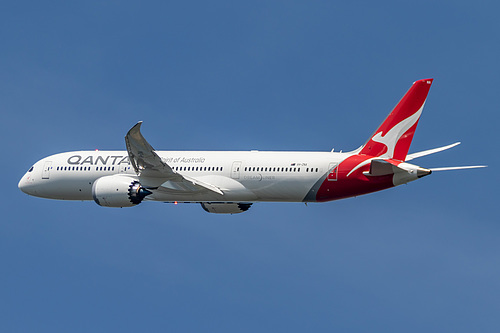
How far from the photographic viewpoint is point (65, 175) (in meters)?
62.3

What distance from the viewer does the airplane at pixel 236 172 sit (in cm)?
5528

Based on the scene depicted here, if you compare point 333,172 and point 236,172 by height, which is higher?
point 236,172

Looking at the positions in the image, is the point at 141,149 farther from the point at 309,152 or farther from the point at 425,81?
the point at 425,81

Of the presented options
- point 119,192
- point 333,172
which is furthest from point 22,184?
point 333,172

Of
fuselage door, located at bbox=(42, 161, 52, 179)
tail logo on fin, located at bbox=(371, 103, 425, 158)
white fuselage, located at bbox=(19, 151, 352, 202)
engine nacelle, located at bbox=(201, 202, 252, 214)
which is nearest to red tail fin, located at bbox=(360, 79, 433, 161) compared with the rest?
tail logo on fin, located at bbox=(371, 103, 425, 158)

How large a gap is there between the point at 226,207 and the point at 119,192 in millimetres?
7976

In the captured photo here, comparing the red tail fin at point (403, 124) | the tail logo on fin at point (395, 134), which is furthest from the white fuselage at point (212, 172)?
the red tail fin at point (403, 124)

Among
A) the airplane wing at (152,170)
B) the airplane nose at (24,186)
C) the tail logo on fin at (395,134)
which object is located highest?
the airplane nose at (24,186)

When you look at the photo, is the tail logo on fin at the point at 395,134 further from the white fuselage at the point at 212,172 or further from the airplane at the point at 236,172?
the white fuselage at the point at 212,172

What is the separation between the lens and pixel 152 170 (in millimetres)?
57500

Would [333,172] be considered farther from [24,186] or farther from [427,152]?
[24,186]

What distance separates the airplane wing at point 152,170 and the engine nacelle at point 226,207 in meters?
4.47

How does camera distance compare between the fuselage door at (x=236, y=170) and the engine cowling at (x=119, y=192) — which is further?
the engine cowling at (x=119, y=192)

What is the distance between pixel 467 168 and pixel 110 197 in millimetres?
20744
